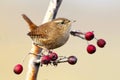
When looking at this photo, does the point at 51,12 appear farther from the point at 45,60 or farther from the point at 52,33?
A: the point at 45,60

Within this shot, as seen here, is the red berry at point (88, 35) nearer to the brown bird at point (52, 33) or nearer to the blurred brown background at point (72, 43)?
the brown bird at point (52, 33)

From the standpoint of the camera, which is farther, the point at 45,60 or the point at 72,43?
the point at 72,43

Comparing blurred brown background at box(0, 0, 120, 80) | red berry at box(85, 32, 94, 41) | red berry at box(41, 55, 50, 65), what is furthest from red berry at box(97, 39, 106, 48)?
blurred brown background at box(0, 0, 120, 80)

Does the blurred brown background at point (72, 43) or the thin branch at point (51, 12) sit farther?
the blurred brown background at point (72, 43)

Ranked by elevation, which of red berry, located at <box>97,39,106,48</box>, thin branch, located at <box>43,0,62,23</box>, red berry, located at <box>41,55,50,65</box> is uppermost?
thin branch, located at <box>43,0,62,23</box>

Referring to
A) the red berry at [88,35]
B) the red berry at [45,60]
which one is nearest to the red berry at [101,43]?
the red berry at [88,35]

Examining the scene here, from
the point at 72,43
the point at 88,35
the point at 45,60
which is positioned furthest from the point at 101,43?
the point at 72,43

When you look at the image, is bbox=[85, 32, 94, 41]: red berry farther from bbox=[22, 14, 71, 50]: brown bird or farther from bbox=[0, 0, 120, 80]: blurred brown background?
bbox=[0, 0, 120, 80]: blurred brown background

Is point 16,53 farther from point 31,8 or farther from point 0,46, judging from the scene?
point 31,8
